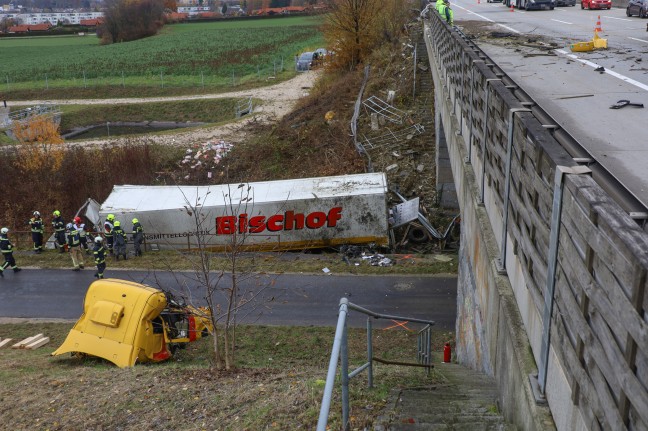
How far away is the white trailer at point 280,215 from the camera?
886 inches

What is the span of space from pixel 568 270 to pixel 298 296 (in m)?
14.6

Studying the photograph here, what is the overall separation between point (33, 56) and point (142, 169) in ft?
221

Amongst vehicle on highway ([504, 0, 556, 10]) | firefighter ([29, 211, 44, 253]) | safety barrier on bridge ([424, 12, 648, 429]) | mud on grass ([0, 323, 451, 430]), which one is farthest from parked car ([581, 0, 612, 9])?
safety barrier on bridge ([424, 12, 648, 429])

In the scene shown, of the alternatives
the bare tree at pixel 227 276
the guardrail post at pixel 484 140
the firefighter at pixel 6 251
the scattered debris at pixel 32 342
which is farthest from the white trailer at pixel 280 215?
the guardrail post at pixel 484 140

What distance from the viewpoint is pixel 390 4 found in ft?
158

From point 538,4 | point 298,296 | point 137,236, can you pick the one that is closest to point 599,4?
point 538,4

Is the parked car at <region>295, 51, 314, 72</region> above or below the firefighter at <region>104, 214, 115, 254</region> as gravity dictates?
above

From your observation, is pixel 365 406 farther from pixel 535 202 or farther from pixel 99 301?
pixel 99 301

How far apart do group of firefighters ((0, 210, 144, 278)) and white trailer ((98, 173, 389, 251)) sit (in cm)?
81

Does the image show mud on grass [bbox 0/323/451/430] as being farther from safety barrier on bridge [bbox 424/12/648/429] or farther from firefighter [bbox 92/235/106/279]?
firefighter [bbox 92/235/106/279]

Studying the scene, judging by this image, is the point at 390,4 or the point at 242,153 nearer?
the point at 242,153

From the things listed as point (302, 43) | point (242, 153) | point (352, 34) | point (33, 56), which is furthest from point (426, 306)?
point (33, 56)

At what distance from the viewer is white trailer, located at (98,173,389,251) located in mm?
22516

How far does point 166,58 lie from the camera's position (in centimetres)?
8112
